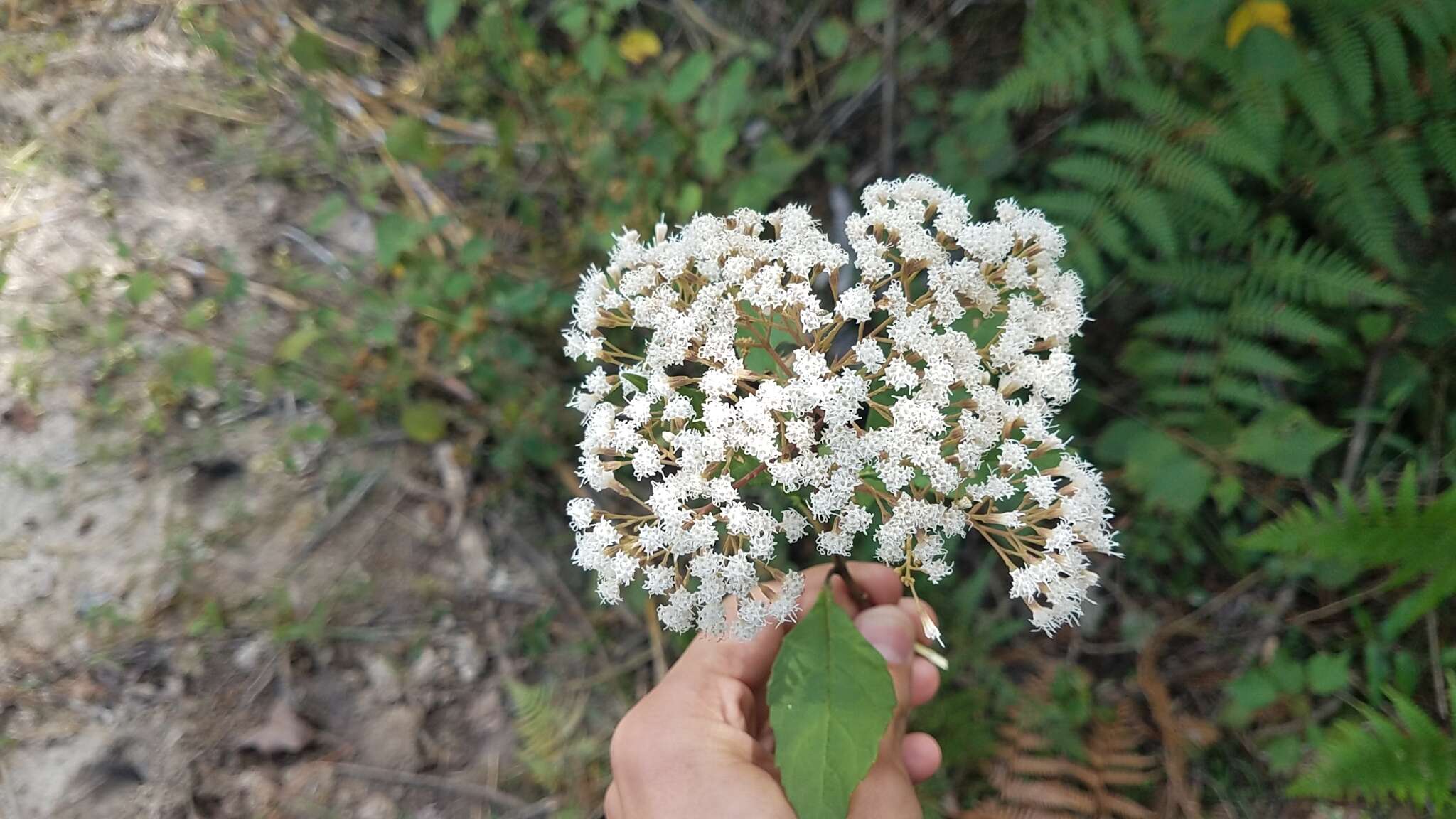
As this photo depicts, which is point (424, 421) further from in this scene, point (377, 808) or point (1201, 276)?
point (1201, 276)

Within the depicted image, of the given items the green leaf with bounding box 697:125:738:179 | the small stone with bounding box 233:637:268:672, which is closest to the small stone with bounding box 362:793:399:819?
the small stone with bounding box 233:637:268:672

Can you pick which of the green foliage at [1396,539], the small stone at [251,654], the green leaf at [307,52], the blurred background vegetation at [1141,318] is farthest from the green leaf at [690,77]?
the small stone at [251,654]

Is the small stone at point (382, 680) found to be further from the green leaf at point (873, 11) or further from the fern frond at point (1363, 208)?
the fern frond at point (1363, 208)

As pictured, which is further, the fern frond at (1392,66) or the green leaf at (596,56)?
the green leaf at (596,56)

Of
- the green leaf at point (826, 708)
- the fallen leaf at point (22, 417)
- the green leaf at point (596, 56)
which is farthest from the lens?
the fallen leaf at point (22, 417)

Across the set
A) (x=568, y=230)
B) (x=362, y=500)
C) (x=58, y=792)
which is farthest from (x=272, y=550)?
(x=568, y=230)

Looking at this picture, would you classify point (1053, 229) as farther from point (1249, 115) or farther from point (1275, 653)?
point (1275, 653)
